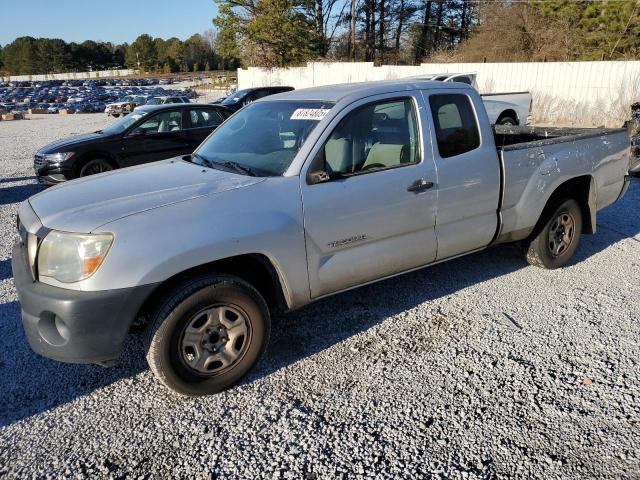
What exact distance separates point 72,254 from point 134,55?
14968cm

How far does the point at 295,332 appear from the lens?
12.7 feet

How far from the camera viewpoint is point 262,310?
10.3ft

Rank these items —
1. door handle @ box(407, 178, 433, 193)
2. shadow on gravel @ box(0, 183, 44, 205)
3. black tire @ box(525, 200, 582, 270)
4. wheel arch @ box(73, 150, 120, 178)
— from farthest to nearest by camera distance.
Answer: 1. wheel arch @ box(73, 150, 120, 178)
2. shadow on gravel @ box(0, 183, 44, 205)
3. black tire @ box(525, 200, 582, 270)
4. door handle @ box(407, 178, 433, 193)

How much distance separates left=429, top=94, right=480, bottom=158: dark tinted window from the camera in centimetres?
390

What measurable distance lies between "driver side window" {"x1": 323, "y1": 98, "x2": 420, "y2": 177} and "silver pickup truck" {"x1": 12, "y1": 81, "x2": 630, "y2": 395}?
1cm

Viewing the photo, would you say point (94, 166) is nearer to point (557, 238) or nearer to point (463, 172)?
point (463, 172)

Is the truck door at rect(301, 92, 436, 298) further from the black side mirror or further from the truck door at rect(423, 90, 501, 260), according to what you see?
the truck door at rect(423, 90, 501, 260)

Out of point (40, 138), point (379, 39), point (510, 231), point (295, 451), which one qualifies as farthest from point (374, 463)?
point (379, 39)

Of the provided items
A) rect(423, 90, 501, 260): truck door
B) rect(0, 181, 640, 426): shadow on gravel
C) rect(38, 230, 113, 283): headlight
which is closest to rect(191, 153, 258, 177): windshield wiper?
rect(38, 230, 113, 283): headlight

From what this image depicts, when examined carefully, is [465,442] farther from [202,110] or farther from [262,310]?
[202,110]

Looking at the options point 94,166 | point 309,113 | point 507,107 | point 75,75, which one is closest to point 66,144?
Answer: point 94,166

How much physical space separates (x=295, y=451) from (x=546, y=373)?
1758 mm

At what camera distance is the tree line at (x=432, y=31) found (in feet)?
80.3

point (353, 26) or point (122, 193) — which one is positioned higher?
point (353, 26)
